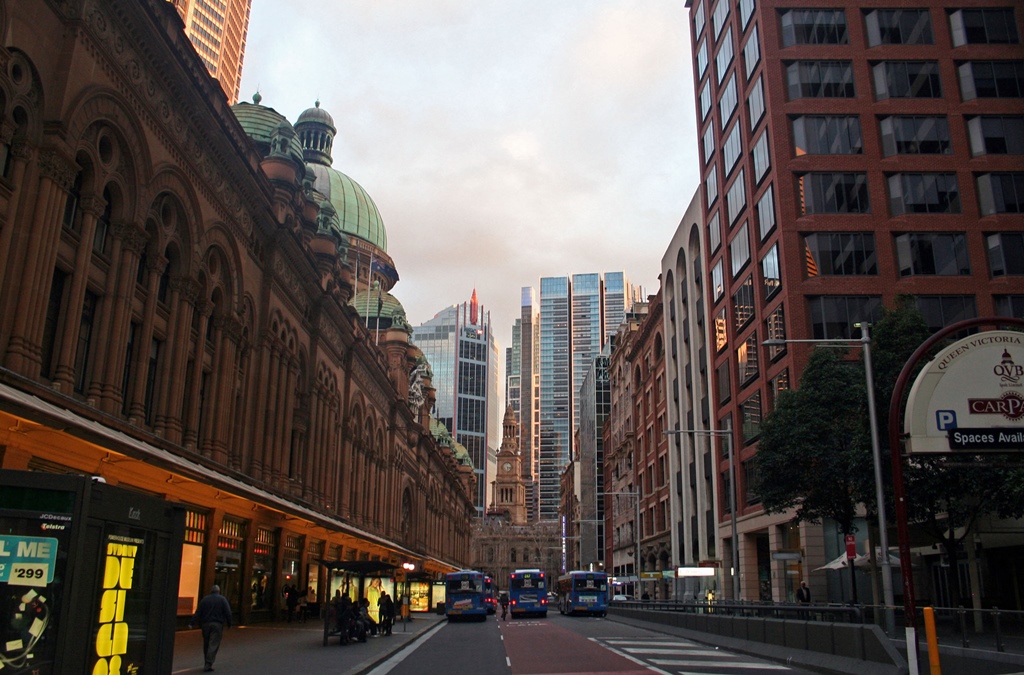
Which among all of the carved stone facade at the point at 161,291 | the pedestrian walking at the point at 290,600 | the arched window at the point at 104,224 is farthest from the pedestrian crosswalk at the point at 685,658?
the arched window at the point at 104,224

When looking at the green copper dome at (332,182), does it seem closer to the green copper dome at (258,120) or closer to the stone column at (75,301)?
the green copper dome at (258,120)

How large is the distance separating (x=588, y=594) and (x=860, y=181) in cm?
3152

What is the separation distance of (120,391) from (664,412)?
2308 inches

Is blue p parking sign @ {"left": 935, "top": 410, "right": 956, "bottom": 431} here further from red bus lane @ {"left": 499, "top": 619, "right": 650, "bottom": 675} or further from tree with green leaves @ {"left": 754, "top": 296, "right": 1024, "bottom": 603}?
tree with green leaves @ {"left": 754, "top": 296, "right": 1024, "bottom": 603}

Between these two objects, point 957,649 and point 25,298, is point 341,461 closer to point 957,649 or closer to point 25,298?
point 25,298

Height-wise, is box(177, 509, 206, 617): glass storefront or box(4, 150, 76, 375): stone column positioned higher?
box(4, 150, 76, 375): stone column

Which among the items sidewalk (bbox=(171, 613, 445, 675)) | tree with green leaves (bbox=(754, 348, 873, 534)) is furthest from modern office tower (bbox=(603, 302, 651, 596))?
sidewalk (bbox=(171, 613, 445, 675))

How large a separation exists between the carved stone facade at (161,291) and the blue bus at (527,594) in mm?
14451

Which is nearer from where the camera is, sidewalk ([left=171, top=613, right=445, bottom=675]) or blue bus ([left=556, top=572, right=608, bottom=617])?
sidewalk ([left=171, top=613, right=445, bottom=675])

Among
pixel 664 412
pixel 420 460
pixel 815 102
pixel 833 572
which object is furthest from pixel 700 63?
pixel 420 460

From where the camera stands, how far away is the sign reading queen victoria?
51.1ft

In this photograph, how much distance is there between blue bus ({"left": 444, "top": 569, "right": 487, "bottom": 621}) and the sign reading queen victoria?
41618mm

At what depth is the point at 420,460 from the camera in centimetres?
9206

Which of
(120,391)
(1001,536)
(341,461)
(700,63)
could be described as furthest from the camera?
(700,63)
